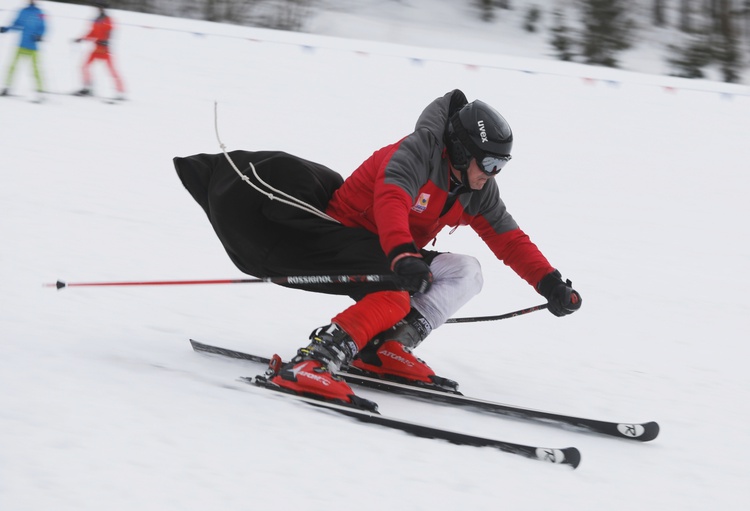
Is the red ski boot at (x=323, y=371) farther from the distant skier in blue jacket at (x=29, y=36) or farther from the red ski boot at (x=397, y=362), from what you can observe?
the distant skier in blue jacket at (x=29, y=36)

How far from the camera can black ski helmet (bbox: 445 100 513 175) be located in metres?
3.37

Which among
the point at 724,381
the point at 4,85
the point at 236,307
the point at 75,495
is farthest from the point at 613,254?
the point at 4,85

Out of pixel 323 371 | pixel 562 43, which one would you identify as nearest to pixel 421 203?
pixel 323 371

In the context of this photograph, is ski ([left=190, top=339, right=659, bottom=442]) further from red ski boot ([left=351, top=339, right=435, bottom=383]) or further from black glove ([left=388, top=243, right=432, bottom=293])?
black glove ([left=388, top=243, right=432, bottom=293])

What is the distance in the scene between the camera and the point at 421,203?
11.5ft

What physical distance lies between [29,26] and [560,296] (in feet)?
27.8

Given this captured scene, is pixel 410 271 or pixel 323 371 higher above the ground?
pixel 410 271

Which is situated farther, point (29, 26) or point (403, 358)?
point (29, 26)

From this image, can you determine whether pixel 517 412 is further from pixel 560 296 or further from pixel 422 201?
pixel 422 201

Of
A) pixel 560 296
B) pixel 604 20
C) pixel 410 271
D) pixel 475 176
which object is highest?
pixel 475 176

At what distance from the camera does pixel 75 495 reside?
7.50 feet

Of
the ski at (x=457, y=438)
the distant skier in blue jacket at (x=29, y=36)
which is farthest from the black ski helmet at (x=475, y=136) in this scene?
the distant skier in blue jacket at (x=29, y=36)

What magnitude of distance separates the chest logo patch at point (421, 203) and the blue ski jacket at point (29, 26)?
26.2 ft

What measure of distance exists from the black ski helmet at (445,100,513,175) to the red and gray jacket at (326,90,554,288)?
50mm
